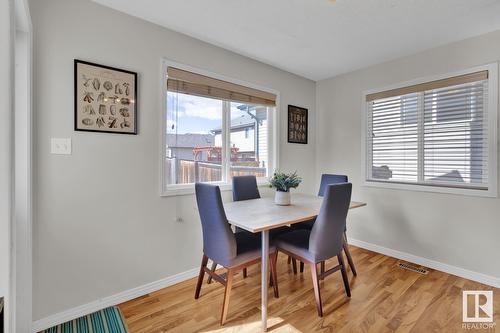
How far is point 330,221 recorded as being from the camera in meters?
1.90

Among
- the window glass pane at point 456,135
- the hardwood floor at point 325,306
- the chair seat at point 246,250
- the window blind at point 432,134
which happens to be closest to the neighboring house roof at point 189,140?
Result: the chair seat at point 246,250

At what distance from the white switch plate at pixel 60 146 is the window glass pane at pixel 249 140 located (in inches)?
62.3

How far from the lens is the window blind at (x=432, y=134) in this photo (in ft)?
8.20

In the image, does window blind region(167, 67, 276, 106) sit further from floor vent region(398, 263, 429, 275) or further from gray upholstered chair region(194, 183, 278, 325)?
floor vent region(398, 263, 429, 275)

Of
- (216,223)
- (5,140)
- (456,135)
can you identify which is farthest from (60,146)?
(456,135)

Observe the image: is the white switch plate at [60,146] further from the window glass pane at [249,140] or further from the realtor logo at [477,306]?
the realtor logo at [477,306]

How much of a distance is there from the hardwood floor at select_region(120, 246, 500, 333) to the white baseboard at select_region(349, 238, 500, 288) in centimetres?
7

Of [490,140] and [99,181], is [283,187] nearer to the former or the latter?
[99,181]

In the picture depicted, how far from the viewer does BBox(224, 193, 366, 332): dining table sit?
1736 millimetres

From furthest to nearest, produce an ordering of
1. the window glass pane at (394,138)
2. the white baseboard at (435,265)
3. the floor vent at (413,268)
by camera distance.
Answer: the window glass pane at (394,138)
the floor vent at (413,268)
the white baseboard at (435,265)

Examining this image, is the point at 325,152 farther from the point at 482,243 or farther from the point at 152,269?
the point at 152,269

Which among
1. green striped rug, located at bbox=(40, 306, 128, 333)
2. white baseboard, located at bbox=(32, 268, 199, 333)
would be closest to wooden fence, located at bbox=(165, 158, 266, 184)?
white baseboard, located at bbox=(32, 268, 199, 333)

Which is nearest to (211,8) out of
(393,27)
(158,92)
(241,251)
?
(158,92)

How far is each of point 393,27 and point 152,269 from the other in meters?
3.14
